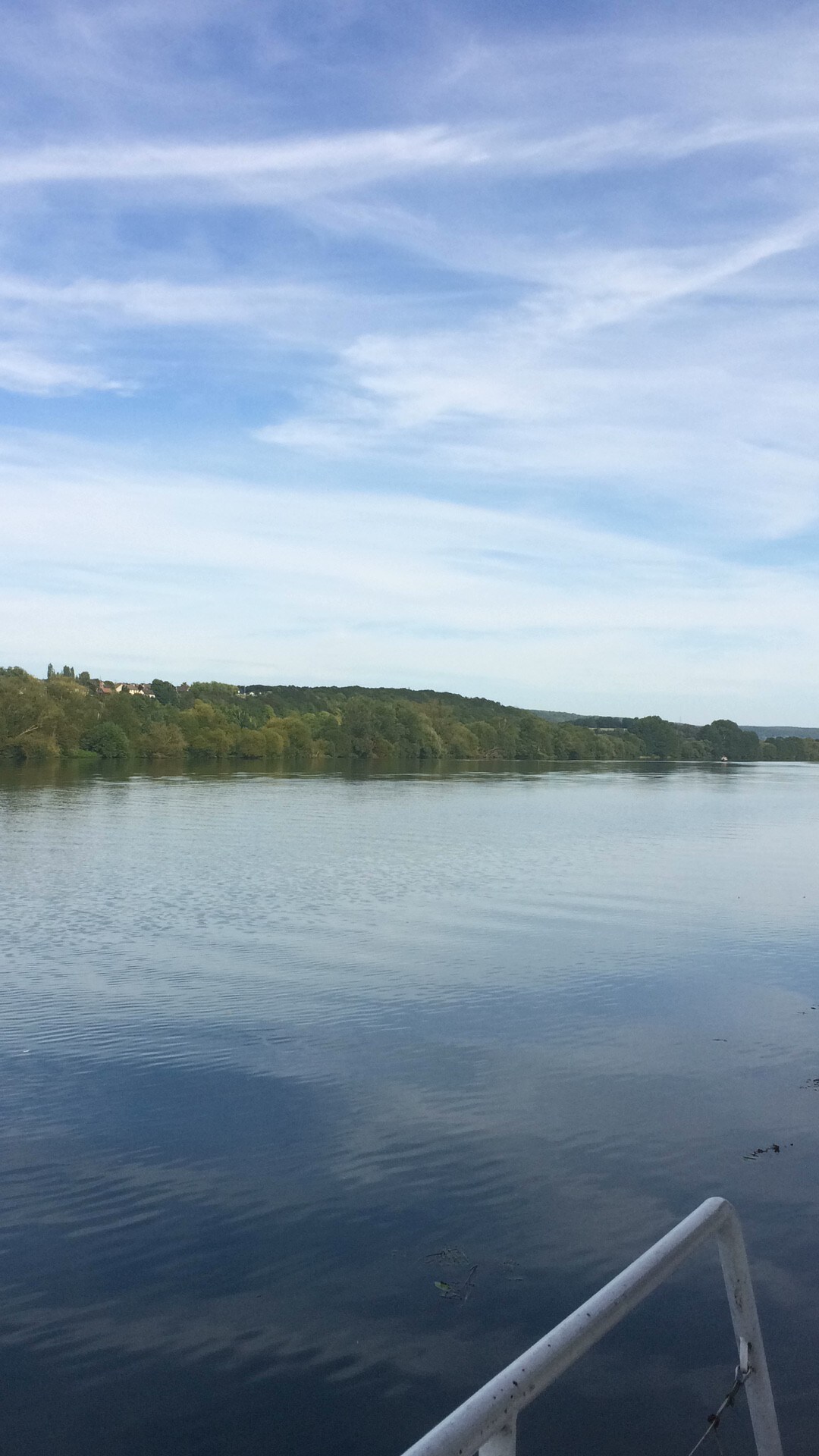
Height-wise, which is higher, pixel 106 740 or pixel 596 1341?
pixel 106 740

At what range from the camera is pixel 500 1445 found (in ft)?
7.22

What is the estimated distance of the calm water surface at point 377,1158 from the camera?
5809 millimetres

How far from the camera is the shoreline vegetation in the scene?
85438 mm

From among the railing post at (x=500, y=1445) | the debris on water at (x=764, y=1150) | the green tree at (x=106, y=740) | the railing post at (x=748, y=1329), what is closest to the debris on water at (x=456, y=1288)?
the debris on water at (x=764, y=1150)

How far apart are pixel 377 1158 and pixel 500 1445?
6831 mm

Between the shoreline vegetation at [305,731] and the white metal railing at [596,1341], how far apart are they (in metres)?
83.1

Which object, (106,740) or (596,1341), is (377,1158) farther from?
(106,740)

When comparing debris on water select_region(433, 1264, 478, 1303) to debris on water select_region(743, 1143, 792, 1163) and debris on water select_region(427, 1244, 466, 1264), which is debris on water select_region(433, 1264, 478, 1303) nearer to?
debris on water select_region(427, 1244, 466, 1264)

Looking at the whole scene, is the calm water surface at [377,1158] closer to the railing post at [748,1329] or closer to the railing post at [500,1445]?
the railing post at [748,1329]

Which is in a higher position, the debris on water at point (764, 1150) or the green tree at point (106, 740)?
the green tree at point (106, 740)

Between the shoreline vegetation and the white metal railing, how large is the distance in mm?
83093

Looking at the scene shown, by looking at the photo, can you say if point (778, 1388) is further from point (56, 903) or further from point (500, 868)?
point (500, 868)

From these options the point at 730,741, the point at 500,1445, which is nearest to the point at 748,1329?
the point at 500,1445

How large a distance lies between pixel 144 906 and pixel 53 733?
66328 mm
